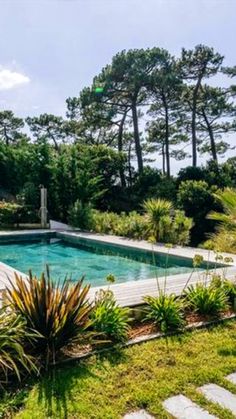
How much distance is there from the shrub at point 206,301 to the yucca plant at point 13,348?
2.19 m

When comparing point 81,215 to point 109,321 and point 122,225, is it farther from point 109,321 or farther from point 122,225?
point 109,321

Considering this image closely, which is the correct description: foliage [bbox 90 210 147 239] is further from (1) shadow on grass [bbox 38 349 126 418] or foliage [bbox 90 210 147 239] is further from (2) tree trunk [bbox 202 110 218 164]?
(2) tree trunk [bbox 202 110 218 164]

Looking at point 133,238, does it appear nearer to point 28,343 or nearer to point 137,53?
point 28,343

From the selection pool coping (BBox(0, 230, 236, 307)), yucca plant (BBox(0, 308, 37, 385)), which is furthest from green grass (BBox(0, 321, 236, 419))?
pool coping (BBox(0, 230, 236, 307))

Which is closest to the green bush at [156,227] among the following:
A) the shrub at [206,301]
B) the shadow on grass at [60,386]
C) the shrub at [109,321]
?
Answer: the shrub at [206,301]

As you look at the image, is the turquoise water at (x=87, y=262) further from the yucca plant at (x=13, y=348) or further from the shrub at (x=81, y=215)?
the yucca plant at (x=13, y=348)

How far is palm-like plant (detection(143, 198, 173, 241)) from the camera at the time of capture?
34.1 ft

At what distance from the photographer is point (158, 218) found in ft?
34.7

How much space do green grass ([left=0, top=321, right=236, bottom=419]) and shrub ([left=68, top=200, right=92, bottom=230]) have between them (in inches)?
410

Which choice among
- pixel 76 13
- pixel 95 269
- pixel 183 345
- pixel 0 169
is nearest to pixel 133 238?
pixel 95 269

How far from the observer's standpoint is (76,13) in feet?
29.3

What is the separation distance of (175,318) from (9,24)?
338 inches

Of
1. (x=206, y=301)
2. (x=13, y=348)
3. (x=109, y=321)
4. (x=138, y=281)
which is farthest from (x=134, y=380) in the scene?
(x=138, y=281)

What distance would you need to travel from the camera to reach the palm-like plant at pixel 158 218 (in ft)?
34.1
